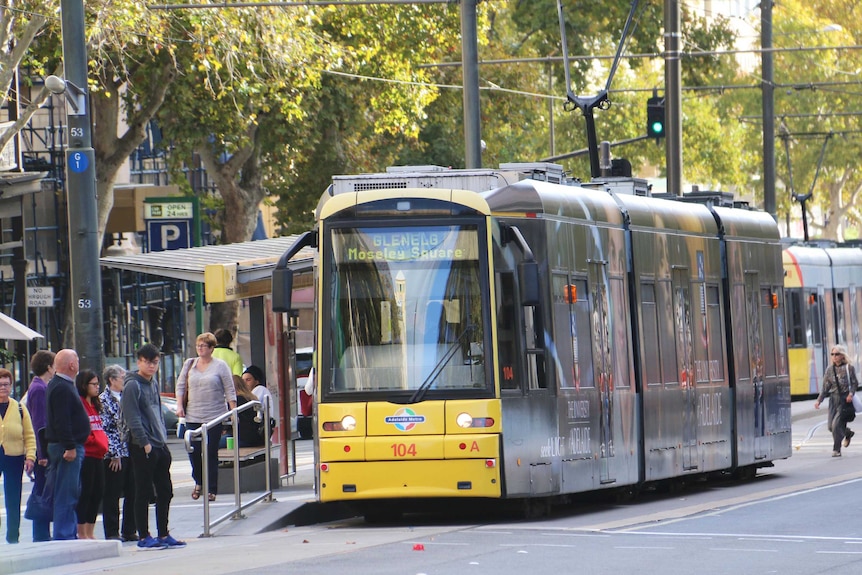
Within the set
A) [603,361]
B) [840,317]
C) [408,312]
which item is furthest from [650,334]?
[840,317]

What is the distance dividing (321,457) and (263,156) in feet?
82.5

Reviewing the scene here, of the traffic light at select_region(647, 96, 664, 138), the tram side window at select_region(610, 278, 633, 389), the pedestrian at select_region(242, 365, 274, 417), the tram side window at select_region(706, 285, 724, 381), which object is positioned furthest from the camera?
the traffic light at select_region(647, 96, 664, 138)

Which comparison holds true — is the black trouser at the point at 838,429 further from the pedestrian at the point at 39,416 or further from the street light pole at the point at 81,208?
the pedestrian at the point at 39,416

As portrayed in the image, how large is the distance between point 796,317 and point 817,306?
3.12 ft

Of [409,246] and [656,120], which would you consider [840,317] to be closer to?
[656,120]

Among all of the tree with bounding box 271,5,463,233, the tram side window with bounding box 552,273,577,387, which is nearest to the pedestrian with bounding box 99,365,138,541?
the tram side window with bounding box 552,273,577,387

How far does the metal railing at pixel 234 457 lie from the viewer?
14797 mm

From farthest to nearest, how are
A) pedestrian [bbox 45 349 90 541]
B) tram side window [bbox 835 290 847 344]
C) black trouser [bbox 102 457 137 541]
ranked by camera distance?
tram side window [bbox 835 290 847 344]
black trouser [bbox 102 457 137 541]
pedestrian [bbox 45 349 90 541]

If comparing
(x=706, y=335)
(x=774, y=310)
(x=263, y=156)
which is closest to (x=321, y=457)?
(x=706, y=335)

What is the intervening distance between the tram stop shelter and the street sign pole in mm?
845

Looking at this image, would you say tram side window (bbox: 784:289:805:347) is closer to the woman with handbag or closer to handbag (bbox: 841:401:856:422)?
the woman with handbag

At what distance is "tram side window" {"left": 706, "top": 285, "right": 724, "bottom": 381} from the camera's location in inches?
770

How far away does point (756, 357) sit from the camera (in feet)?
68.8

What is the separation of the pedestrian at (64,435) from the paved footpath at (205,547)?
0.38 metres
